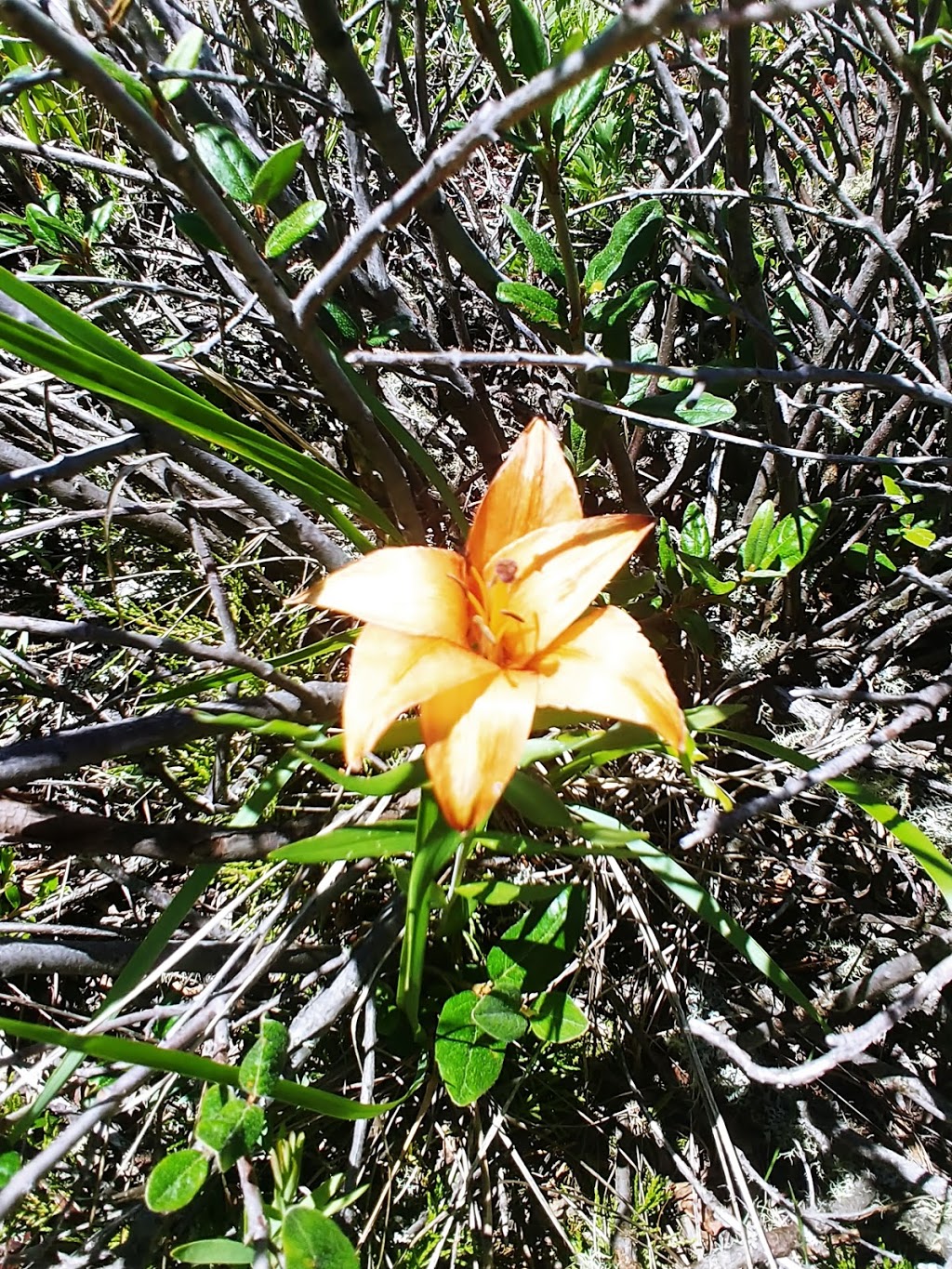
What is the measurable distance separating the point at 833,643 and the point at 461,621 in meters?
0.88

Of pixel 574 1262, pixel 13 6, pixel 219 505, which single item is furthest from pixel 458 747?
pixel 574 1262

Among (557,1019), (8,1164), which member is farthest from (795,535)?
(8,1164)

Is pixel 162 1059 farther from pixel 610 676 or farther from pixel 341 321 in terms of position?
pixel 341 321

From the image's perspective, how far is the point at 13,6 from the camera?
55cm

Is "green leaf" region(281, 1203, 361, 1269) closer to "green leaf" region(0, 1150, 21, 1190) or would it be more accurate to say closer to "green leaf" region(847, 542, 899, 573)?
"green leaf" region(0, 1150, 21, 1190)

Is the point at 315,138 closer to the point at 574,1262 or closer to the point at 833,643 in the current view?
the point at 833,643

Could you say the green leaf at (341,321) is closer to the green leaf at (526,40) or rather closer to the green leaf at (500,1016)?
the green leaf at (526,40)

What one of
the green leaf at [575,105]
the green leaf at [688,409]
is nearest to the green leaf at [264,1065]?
the green leaf at [688,409]

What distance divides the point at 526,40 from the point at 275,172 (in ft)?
1.01

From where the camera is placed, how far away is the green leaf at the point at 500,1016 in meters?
1.17

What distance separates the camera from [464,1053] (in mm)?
1196

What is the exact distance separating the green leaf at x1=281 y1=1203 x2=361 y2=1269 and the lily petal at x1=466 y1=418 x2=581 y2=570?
0.72 metres

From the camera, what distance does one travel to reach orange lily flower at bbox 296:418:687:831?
73cm

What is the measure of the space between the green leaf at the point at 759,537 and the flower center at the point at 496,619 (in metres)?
0.48
